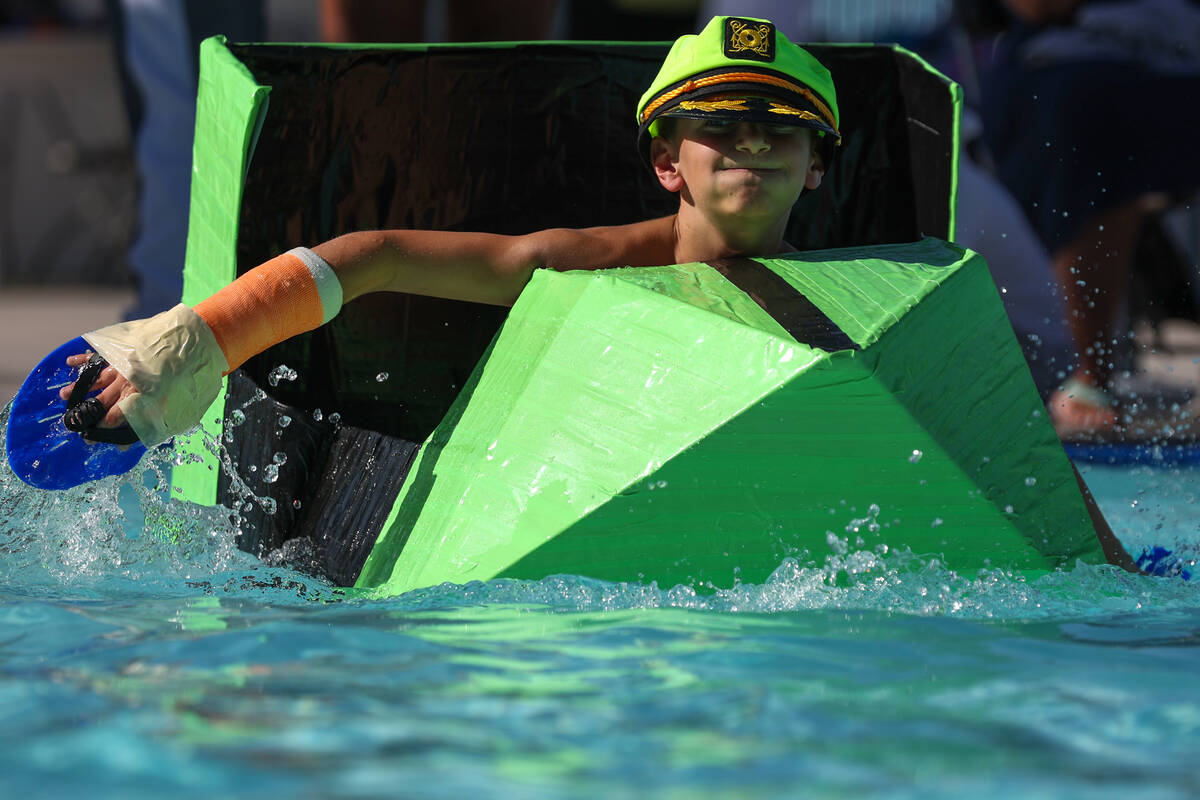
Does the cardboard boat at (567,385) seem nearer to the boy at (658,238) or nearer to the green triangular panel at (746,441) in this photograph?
the green triangular panel at (746,441)

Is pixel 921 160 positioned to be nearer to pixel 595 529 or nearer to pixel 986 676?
pixel 595 529

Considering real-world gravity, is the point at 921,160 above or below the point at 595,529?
above

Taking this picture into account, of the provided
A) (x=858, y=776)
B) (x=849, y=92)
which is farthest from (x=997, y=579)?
(x=849, y=92)

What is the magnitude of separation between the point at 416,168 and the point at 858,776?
2.08 metres

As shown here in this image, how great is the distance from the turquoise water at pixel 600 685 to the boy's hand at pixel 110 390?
0.26 m

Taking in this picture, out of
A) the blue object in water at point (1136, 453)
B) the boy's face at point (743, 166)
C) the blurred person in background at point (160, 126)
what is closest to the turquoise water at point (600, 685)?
the boy's face at point (743, 166)

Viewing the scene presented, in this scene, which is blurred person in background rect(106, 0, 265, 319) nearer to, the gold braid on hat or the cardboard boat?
the cardboard boat

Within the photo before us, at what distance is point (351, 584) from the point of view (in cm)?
238

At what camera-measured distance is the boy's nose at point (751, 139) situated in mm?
2395

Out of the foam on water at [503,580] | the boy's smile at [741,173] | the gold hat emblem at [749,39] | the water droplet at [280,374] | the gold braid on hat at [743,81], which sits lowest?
the foam on water at [503,580]

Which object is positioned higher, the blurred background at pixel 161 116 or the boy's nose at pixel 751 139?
the blurred background at pixel 161 116

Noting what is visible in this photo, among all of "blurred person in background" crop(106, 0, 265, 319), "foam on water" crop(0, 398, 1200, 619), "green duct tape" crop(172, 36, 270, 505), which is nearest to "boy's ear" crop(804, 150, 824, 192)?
"foam on water" crop(0, 398, 1200, 619)

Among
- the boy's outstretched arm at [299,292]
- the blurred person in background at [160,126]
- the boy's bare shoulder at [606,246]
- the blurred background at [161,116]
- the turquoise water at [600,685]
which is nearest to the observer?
the turquoise water at [600,685]

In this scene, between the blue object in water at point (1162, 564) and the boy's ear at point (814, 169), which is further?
the boy's ear at point (814, 169)
